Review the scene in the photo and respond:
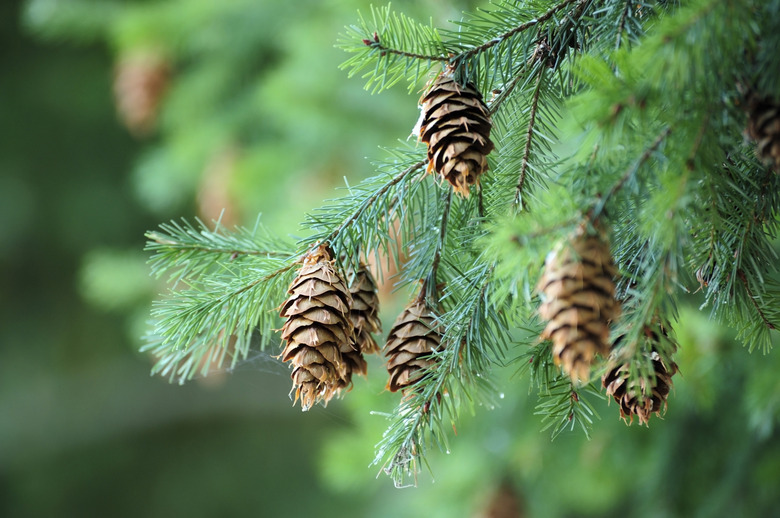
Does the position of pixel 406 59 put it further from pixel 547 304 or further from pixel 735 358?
pixel 735 358

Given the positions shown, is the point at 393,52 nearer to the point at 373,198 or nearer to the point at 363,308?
the point at 373,198

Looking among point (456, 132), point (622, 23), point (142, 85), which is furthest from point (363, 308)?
point (142, 85)

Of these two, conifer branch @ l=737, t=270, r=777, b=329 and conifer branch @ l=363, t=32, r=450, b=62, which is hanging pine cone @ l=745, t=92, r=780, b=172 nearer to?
conifer branch @ l=737, t=270, r=777, b=329

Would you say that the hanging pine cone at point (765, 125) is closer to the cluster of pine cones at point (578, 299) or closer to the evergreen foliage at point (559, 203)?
the evergreen foliage at point (559, 203)

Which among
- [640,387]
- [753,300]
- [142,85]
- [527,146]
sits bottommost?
[640,387]

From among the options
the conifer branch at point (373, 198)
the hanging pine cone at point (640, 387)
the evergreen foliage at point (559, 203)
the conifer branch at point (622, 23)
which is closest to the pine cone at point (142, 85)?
the evergreen foliage at point (559, 203)

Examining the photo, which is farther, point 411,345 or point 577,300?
point 411,345
